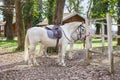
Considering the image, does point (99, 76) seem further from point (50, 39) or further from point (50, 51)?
point (50, 51)

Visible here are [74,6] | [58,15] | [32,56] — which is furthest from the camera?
[74,6]

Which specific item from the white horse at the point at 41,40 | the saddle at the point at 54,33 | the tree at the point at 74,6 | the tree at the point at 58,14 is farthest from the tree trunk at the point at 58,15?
the tree at the point at 74,6

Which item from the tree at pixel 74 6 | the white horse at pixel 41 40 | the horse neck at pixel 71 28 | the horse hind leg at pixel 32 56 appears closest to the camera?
the white horse at pixel 41 40

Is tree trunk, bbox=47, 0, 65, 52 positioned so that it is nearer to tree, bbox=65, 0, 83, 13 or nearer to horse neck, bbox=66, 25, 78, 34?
horse neck, bbox=66, 25, 78, 34

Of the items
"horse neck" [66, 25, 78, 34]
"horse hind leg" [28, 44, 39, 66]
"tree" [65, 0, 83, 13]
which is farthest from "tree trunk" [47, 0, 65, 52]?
"tree" [65, 0, 83, 13]

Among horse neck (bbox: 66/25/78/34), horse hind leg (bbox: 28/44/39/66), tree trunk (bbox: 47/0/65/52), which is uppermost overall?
tree trunk (bbox: 47/0/65/52)

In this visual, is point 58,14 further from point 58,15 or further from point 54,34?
point 54,34

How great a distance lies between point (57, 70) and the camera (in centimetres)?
878

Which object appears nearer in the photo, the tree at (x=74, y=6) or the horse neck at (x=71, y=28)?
the horse neck at (x=71, y=28)

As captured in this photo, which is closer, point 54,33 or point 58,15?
point 54,33

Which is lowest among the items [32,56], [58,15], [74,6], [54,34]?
[32,56]

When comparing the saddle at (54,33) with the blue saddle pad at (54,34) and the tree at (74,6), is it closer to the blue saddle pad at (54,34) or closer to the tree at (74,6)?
the blue saddle pad at (54,34)

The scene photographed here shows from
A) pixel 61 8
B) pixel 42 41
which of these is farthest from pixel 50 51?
pixel 42 41

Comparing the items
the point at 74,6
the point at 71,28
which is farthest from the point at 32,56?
the point at 74,6
